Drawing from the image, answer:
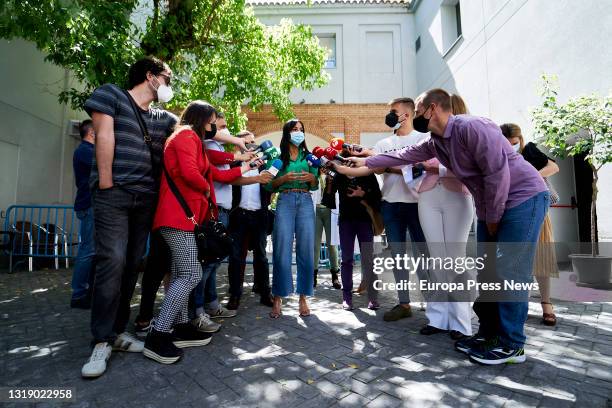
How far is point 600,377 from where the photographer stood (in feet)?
7.23

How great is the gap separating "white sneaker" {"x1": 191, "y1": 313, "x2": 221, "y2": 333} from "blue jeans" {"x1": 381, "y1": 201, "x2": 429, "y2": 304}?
1.87 meters

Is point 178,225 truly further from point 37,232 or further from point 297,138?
point 37,232

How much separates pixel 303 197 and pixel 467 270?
1734mm

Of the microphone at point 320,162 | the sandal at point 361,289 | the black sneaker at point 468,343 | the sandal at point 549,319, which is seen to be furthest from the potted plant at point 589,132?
the black sneaker at point 468,343

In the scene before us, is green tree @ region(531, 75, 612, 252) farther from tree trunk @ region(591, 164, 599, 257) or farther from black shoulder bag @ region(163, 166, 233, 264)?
black shoulder bag @ region(163, 166, 233, 264)

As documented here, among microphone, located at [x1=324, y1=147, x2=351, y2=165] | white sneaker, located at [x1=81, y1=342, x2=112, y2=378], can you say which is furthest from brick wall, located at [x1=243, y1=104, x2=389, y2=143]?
white sneaker, located at [x1=81, y1=342, x2=112, y2=378]

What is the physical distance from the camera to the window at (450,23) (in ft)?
→ 37.4

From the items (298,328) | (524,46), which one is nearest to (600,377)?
(298,328)

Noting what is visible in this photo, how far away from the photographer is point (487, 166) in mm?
2404

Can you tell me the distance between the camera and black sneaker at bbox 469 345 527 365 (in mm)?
2393

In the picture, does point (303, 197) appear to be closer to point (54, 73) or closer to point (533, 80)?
point (533, 80)

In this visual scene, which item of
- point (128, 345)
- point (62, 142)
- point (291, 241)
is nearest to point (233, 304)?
point (291, 241)

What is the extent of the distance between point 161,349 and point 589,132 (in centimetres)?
658

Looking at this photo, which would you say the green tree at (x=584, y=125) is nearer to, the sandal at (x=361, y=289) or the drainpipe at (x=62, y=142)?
the sandal at (x=361, y=289)
